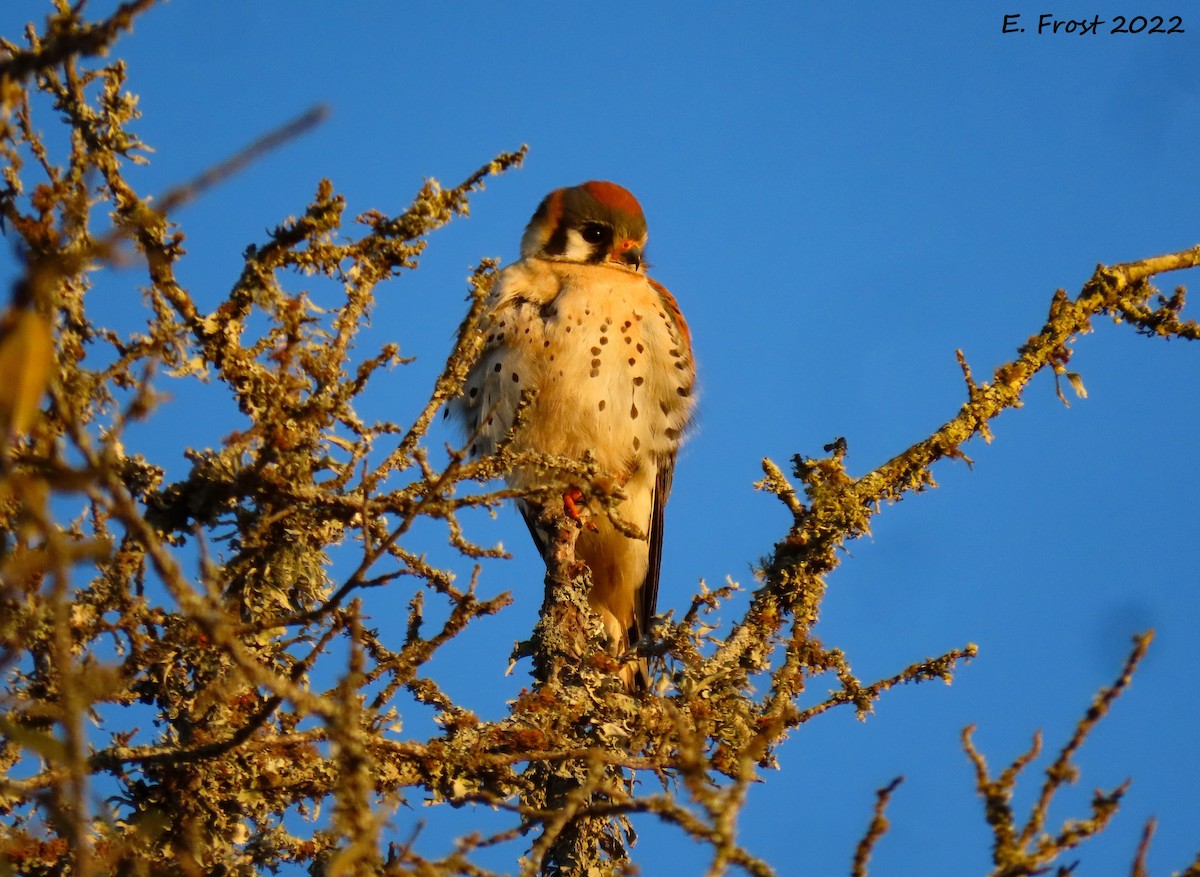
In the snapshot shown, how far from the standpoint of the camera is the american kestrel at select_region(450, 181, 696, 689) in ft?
14.4

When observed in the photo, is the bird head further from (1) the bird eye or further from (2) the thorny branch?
(2) the thorny branch

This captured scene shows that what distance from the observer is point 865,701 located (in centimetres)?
274

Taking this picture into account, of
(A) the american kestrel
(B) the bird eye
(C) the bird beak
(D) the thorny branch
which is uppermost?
(B) the bird eye

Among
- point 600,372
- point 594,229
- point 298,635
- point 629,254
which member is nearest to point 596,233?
point 594,229

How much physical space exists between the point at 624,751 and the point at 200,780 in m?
0.95

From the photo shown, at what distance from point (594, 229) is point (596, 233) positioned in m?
0.02

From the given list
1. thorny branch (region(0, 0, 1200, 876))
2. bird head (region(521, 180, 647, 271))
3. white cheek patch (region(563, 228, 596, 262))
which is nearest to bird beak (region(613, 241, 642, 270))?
bird head (region(521, 180, 647, 271))

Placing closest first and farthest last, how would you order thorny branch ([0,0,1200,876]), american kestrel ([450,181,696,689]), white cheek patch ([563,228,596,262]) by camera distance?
thorny branch ([0,0,1200,876]), american kestrel ([450,181,696,689]), white cheek patch ([563,228,596,262])

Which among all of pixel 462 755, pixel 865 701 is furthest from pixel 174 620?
pixel 865 701

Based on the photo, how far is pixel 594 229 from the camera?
16.0 feet

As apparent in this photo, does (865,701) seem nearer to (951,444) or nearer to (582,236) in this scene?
(951,444)

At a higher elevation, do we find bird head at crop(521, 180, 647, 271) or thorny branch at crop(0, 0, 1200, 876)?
bird head at crop(521, 180, 647, 271)

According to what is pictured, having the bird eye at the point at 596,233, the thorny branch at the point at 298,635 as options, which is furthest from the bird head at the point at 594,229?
the thorny branch at the point at 298,635

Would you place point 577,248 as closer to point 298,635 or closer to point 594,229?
point 594,229
